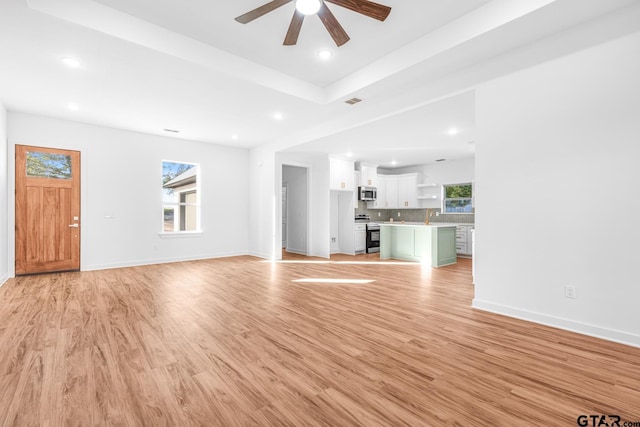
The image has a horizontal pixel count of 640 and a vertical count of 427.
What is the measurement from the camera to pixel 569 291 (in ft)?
9.13

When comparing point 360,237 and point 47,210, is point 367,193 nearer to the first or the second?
point 360,237

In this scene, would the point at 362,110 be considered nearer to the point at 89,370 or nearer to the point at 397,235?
the point at 397,235

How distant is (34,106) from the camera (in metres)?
4.88

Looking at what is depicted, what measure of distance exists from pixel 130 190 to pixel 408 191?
287 inches

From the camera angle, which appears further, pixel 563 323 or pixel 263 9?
pixel 563 323

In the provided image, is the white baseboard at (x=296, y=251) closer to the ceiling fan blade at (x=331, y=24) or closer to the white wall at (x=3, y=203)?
the white wall at (x=3, y=203)

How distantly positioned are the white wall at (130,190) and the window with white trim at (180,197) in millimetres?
183

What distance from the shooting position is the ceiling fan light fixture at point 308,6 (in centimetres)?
238

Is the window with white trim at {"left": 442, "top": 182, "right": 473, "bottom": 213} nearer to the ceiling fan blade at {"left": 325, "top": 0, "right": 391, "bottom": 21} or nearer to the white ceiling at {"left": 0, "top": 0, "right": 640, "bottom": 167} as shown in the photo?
the white ceiling at {"left": 0, "top": 0, "right": 640, "bottom": 167}

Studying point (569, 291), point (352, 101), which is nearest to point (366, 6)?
point (352, 101)

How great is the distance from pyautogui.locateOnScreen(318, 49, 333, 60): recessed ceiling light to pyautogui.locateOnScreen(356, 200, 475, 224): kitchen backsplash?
5.66 metres

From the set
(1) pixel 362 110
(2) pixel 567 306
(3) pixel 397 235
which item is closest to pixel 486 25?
(1) pixel 362 110

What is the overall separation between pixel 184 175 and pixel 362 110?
15.8 ft

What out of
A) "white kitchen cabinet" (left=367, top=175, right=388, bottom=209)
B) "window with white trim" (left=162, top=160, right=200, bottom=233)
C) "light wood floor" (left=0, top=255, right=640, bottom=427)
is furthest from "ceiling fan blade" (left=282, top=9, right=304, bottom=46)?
"white kitchen cabinet" (left=367, top=175, right=388, bottom=209)
